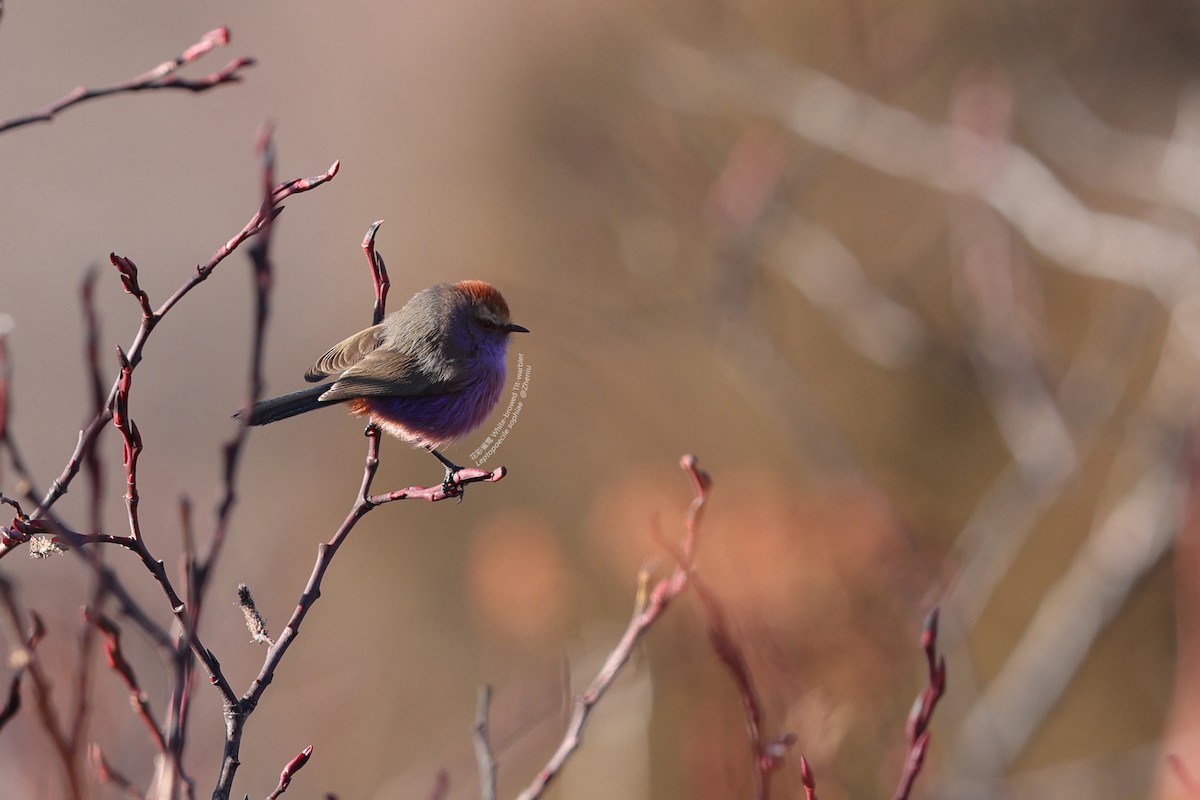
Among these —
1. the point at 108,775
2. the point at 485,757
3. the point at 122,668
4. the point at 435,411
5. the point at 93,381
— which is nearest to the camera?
the point at 93,381

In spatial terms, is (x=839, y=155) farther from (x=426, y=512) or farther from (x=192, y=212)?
(x=192, y=212)

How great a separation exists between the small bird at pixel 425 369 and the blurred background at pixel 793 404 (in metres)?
1.87

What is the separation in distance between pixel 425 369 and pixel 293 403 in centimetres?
20

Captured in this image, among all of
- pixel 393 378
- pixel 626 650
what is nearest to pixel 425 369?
pixel 393 378

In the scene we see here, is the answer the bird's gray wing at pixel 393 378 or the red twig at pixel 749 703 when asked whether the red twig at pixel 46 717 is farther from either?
the red twig at pixel 749 703

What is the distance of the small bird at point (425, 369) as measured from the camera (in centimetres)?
159

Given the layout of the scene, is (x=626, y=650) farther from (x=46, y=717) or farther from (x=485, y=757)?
(x=46, y=717)

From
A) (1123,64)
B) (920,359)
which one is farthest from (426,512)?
(1123,64)

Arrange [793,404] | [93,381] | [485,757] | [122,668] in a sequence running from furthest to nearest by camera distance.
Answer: [793,404] → [485,757] → [122,668] → [93,381]

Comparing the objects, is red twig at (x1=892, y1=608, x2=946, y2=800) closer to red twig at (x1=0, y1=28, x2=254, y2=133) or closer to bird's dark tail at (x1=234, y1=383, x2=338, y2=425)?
bird's dark tail at (x1=234, y1=383, x2=338, y2=425)

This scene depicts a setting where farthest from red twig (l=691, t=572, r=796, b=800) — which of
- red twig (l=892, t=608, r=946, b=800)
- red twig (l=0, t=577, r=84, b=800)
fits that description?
red twig (l=0, t=577, r=84, b=800)

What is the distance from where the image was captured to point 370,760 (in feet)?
19.7

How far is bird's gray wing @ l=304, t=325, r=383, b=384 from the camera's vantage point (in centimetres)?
157

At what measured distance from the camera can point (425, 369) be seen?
167 centimetres
